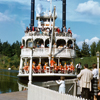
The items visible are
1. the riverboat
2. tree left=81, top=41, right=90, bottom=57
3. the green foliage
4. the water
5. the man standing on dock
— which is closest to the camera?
the man standing on dock

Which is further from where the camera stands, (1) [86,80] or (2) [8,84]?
(2) [8,84]

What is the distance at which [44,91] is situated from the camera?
7820 millimetres

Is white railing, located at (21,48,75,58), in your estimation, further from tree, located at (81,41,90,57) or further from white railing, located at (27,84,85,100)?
tree, located at (81,41,90,57)

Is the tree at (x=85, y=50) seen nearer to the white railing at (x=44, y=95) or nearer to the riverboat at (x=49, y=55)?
the riverboat at (x=49, y=55)

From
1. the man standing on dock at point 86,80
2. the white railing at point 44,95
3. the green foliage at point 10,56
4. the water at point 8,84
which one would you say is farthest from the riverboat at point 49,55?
the green foliage at point 10,56

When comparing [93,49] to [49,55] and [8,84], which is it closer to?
[49,55]

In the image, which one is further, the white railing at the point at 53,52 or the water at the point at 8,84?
the white railing at the point at 53,52

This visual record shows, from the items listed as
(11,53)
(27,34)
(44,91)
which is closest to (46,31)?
(27,34)

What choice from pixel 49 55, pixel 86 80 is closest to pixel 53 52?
pixel 49 55

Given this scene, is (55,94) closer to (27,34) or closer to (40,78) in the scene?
(40,78)

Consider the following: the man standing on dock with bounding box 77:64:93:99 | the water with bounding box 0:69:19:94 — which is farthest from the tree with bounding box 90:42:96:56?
the man standing on dock with bounding box 77:64:93:99

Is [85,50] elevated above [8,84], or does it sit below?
above

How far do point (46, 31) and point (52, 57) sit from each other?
3.44 m

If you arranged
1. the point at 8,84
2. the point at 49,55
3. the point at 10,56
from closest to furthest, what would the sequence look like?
1. the point at 8,84
2. the point at 49,55
3. the point at 10,56
